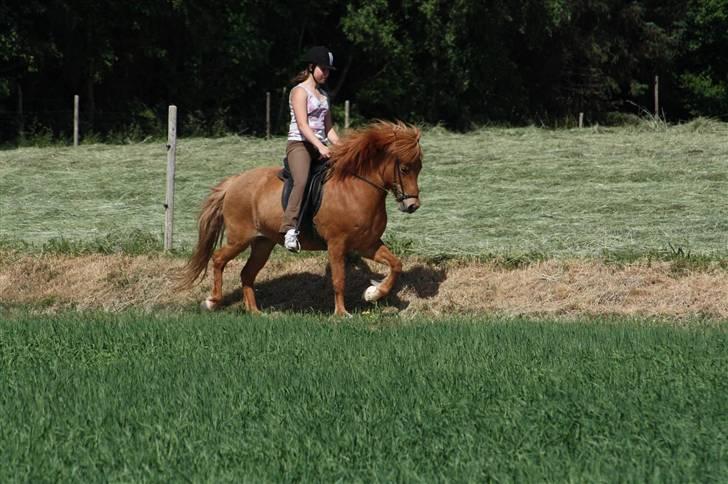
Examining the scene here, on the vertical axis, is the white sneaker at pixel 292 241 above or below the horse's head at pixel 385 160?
below

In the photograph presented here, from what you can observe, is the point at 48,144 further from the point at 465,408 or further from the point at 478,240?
the point at 465,408

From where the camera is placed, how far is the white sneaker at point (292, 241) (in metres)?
12.5

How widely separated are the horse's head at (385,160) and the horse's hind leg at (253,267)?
1.47 metres

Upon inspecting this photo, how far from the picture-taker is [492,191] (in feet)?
65.4

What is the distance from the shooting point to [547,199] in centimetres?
1872

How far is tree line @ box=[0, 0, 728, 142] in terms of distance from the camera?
3591cm

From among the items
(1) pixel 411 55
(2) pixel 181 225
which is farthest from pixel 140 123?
(2) pixel 181 225

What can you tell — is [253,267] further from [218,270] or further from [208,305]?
[208,305]

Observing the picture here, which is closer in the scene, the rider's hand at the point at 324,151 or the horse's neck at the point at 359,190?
the rider's hand at the point at 324,151

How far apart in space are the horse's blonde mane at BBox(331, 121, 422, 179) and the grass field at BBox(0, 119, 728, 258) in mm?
2218

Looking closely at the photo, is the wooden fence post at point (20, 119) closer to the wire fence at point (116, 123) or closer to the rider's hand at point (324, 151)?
the wire fence at point (116, 123)

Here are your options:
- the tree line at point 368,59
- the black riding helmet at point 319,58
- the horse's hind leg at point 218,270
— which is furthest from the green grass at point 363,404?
the tree line at point 368,59

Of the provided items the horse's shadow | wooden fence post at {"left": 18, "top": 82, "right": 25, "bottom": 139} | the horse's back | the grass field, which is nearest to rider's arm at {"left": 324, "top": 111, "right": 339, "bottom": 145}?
the horse's back

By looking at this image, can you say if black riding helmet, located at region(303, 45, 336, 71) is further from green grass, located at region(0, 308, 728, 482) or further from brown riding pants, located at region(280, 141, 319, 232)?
green grass, located at region(0, 308, 728, 482)
